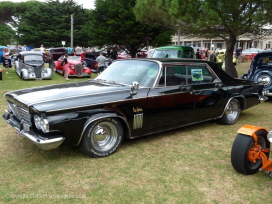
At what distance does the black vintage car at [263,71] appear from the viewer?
7980 mm

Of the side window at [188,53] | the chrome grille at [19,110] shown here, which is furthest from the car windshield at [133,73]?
the side window at [188,53]

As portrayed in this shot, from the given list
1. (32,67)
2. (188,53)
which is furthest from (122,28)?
(188,53)

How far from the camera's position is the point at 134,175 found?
11.9 feet

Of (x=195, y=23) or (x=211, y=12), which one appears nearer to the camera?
(x=211, y=12)

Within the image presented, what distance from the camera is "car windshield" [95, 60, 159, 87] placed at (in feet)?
15.4

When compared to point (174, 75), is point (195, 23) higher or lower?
higher

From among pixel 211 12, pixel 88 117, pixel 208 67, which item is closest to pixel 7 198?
pixel 88 117

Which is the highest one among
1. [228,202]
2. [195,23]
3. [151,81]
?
[195,23]

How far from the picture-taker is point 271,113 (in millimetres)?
7203

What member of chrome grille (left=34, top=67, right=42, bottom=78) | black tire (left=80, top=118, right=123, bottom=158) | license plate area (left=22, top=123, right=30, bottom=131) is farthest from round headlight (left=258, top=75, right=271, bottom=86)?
chrome grille (left=34, top=67, right=42, bottom=78)

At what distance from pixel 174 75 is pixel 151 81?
0.56 meters

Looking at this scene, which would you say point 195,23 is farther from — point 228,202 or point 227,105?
point 228,202

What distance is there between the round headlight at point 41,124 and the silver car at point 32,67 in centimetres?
1087

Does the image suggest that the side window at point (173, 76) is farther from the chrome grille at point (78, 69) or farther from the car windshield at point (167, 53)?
the chrome grille at point (78, 69)
